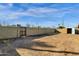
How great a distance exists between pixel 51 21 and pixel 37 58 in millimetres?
420

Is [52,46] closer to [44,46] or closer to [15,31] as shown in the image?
[44,46]

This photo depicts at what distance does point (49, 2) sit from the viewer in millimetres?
2166

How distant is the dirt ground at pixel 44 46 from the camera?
2139 millimetres

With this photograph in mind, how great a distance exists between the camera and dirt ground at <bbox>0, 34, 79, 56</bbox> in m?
2.14

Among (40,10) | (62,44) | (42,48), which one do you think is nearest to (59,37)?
(62,44)

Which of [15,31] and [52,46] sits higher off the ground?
[15,31]

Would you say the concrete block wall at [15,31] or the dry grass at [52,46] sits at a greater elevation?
the concrete block wall at [15,31]

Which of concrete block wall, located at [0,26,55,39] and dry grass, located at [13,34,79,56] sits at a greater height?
concrete block wall, located at [0,26,55,39]

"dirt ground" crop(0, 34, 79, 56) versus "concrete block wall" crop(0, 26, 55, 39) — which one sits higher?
"concrete block wall" crop(0, 26, 55, 39)

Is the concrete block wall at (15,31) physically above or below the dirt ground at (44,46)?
above

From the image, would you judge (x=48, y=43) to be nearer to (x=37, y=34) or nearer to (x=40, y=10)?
(x=37, y=34)

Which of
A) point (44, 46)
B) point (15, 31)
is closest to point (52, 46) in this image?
point (44, 46)

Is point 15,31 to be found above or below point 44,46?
above

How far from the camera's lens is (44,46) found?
2.16 meters
